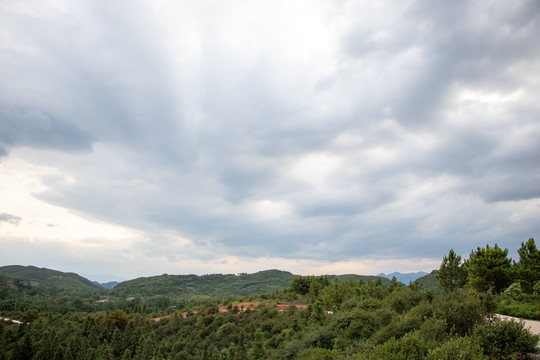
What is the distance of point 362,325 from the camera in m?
18.9

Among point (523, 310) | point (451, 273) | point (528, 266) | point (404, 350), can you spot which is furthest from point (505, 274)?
point (404, 350)

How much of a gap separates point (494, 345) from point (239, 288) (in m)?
203

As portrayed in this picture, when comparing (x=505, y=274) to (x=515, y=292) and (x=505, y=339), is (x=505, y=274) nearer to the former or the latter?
(x=515, y=292)

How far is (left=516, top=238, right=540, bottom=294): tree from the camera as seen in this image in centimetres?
2620

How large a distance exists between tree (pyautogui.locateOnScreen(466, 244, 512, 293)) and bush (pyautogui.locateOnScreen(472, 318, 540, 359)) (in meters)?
25.3

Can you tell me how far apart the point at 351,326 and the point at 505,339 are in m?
10.5

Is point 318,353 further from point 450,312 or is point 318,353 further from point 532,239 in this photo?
point 532,239

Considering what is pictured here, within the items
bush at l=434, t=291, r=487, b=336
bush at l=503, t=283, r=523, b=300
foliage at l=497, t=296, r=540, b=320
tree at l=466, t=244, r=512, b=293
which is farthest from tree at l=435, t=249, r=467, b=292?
bush at l=434, t=291, r=487, b=336

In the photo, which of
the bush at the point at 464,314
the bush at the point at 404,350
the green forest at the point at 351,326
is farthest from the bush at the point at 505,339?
the bush at the point at 464,314

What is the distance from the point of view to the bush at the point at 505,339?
31.4ft

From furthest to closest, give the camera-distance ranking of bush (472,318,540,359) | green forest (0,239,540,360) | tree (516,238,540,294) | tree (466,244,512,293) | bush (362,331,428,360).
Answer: tree (466,244,512,293), tree (516,238,540,294), green forest (0,239,540,360), bush (362,331,428,360), bush (472,318,540,359)

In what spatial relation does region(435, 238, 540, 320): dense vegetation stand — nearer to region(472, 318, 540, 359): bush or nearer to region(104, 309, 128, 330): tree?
region(472, 318, 540, 359): bush

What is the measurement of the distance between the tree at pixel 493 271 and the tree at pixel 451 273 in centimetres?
804

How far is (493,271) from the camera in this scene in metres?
30.5
